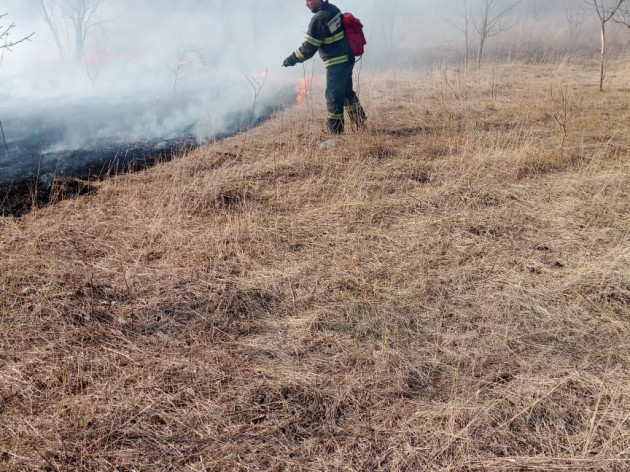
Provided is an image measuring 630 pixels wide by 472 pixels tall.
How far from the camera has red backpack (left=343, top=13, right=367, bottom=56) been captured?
5.36 m

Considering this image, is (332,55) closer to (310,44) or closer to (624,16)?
(310,44)

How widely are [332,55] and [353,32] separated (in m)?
0.44

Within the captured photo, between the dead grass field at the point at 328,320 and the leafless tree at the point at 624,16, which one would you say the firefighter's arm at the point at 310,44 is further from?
the leafless tree at the point at 624,16

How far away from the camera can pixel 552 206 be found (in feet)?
11.6

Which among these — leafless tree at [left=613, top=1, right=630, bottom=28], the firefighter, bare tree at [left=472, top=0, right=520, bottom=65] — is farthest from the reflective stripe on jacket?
bare tree at [left=472, top=0, right=520, bottom=65]

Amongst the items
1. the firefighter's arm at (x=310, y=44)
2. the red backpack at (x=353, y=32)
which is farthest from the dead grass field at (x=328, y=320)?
the red backpack at (x=353, y=32)

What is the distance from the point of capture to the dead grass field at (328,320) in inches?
63.2

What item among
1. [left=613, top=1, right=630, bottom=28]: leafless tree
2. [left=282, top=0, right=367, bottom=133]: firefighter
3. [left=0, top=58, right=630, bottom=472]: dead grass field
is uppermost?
[left=613, top=1, right=630, bottom=28]: leafless tree

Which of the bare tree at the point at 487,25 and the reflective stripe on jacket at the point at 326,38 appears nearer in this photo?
the reflective stripe on jacket at the point at 326,38

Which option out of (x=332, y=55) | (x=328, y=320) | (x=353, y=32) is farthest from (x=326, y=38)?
(x=328, y=320)

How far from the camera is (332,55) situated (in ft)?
17.7

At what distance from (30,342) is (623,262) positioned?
12.1 feet

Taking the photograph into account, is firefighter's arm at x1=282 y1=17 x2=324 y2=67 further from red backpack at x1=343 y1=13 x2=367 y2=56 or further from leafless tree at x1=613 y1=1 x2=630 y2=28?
leafless tree at x1=613 y1=1 x2=630 y2=28

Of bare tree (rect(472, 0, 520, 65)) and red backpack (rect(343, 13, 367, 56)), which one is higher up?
bare tree (rect(472, 0, 520, 65))
